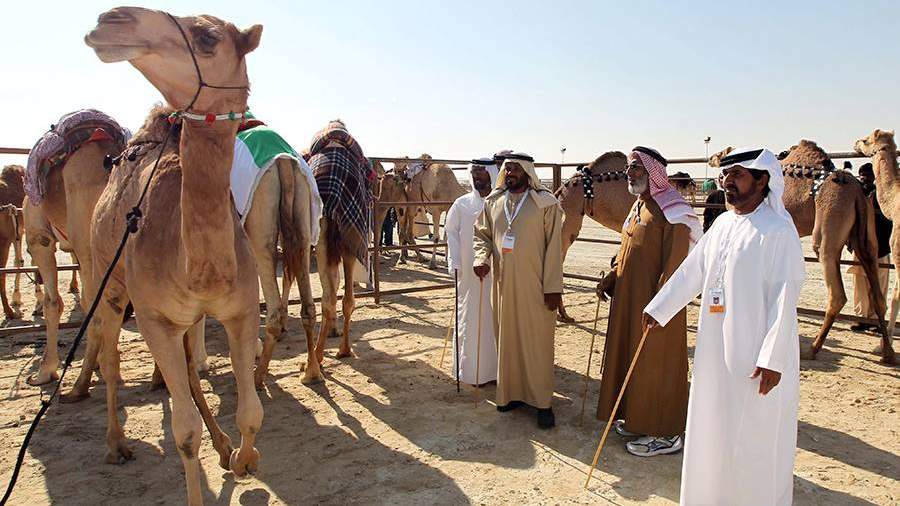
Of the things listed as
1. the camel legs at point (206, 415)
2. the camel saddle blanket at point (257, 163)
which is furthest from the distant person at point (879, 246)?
the camel legs at point (206, 415)

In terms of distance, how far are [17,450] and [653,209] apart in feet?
14.2

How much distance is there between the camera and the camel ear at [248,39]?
8.03 ft

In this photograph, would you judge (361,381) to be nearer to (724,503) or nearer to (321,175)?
(321,175)

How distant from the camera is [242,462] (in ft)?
10.2

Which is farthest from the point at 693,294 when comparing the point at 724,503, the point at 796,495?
the point at 796,495

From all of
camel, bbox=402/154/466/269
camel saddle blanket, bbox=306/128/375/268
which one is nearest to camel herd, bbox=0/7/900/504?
camel saddle blanket, bbox=306/128/375/268

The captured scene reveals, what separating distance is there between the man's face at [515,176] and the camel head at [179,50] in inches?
83.0

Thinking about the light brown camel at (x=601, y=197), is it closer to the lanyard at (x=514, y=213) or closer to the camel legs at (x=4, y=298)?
the lanyard at (x=514, y=213)

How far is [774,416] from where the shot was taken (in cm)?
267

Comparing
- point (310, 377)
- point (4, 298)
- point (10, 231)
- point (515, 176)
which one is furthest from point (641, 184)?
point (10, 231)

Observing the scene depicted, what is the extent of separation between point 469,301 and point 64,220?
11.3 ft

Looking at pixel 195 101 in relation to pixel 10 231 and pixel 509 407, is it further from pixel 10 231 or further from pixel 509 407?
pixel 10 231

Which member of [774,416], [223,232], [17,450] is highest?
[223,232]

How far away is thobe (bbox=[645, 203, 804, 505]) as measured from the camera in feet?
8.59
